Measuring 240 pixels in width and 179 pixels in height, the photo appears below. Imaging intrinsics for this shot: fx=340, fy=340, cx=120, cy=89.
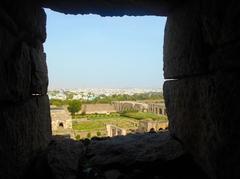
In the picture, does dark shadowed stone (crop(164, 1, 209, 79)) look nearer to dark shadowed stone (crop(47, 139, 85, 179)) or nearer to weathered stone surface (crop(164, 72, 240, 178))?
weathered stone surface (crop(164, 72, 240, 178))

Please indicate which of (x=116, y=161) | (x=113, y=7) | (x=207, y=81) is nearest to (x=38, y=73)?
(x=113, y=7)

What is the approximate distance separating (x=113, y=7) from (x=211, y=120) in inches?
55.3

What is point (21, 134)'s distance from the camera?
259 cm

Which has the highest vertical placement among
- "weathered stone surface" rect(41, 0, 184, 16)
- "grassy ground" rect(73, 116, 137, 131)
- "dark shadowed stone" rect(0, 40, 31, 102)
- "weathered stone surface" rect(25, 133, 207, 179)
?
"weathered stone surface" rect(41, 0, 184, 16)

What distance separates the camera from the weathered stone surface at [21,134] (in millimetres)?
2283

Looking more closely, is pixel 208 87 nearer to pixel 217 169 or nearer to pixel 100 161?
pixel 217 169

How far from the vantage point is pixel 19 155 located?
2543 millimetres

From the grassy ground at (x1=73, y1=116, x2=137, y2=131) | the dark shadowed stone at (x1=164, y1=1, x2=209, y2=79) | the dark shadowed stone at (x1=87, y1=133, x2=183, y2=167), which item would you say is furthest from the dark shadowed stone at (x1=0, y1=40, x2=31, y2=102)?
the grassy ground at (x1=73, y1=116, x2=137, y2=131)

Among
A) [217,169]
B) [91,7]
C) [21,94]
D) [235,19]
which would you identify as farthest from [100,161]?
[235,19]

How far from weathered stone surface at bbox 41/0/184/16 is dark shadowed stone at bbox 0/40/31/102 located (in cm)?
58

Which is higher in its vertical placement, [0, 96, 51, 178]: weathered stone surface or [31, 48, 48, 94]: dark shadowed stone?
[31, 48, 48, 94]: dark shadowed stone

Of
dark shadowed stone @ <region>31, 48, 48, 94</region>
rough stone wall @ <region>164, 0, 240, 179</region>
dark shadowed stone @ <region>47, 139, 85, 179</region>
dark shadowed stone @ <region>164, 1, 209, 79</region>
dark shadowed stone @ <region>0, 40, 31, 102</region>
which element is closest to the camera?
rough stone wall @ <region>164, 0, 240, 179</region>

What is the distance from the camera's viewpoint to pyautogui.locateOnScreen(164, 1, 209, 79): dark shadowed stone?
2541 mm

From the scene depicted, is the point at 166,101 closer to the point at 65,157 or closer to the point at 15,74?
the point at 65,157
